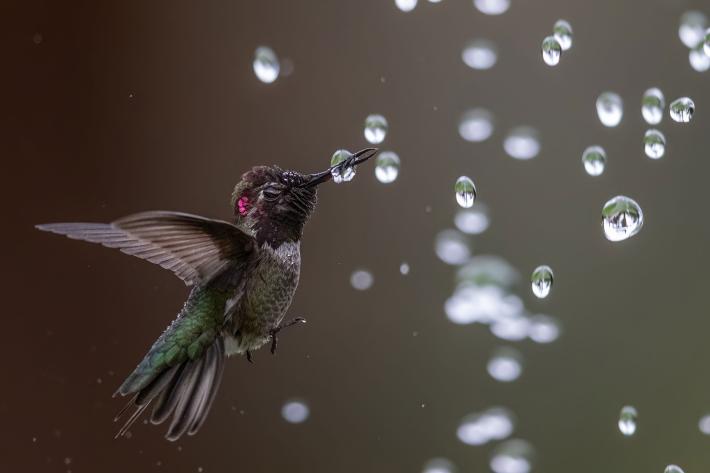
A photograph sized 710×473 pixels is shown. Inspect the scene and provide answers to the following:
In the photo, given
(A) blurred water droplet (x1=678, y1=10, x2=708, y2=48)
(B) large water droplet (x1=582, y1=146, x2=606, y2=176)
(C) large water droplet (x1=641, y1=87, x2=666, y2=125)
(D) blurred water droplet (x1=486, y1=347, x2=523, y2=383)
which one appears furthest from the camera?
(D) blurred water droplet (x1=486, y1=347, x2=523, y2=383)

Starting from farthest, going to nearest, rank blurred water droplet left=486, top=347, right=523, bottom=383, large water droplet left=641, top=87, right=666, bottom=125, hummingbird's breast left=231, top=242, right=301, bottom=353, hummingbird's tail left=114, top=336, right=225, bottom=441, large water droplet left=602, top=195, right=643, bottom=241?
blurred water droplet left=486, top=347, right=523, bottom=383, large water droplet left=641, top=87, right=666, bottom=125, large water droplet left=602, top=195, right=643, bottom=241, hummingbird's breast left=231, top=242, right=301, bottom=353, hummingbird's tail left=114, top=336, right=225, bottom=441

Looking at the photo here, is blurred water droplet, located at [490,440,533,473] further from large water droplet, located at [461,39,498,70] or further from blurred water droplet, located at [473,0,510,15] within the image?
blurred water droplet, located at [473,0,510,15]

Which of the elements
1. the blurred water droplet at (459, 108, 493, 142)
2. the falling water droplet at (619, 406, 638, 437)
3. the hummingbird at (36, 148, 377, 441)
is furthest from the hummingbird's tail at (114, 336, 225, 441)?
the falling water droplet at (619, 406, 638, 437)

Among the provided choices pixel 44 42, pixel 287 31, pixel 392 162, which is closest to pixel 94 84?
pixel 44 42

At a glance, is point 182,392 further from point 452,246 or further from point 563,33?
point 563,33

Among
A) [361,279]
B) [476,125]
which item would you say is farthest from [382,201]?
[476,125]

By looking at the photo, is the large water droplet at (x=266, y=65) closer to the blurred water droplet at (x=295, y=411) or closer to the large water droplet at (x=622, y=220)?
the blurred water droplet at (x=295, y=411)

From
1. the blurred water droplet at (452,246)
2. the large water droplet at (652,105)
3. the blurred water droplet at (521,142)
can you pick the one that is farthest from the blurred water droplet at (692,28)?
the blurred water droplet at (452,246)

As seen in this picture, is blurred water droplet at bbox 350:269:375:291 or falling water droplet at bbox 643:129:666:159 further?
blurred water droplet at bbox 350:269:375:291
